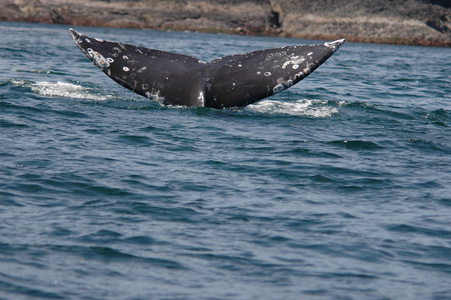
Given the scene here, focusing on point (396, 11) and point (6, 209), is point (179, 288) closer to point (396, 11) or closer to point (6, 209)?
point (6, 209)

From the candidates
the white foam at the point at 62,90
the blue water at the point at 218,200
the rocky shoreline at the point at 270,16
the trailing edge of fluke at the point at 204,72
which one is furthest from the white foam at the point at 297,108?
the rocky shoreline at the point at 270,16

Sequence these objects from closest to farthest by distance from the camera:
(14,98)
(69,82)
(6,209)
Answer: (6,209)
(14,98)
(69,82)

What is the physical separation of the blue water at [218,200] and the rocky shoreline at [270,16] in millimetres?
39601

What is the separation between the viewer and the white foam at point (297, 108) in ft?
40.2

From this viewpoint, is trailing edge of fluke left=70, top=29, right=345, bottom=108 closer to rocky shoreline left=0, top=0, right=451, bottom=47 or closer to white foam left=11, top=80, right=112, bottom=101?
white foam left=11, top=80, right=112, bottom=101

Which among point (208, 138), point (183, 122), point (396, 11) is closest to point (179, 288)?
point (208, 138)

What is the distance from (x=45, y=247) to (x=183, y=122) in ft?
17.2

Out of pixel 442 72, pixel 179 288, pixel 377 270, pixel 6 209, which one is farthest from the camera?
pixel 442 72

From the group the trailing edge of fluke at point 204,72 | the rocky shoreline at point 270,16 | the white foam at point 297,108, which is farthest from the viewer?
the rocky shoreline at point 270,16

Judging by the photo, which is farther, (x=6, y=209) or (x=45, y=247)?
(x=6, y=209)

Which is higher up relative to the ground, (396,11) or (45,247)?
(396,11)

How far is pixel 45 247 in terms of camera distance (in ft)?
19.0

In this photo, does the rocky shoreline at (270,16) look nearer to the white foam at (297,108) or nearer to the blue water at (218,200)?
the white foam at (297,108)

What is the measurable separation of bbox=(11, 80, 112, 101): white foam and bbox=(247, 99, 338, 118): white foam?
307cm
